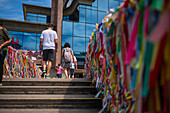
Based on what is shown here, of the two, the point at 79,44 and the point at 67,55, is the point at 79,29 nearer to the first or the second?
the point at 79,44

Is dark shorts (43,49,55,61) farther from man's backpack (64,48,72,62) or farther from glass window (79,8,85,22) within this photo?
glass window (79,8,85,22)

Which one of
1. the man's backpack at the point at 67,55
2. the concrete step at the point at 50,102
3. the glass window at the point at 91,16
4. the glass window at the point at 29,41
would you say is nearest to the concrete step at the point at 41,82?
the concrete step at the point at 50,102

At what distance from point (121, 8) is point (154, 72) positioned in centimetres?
74

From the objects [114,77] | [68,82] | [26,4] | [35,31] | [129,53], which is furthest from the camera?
[26,4]

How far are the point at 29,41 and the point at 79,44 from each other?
267 inches

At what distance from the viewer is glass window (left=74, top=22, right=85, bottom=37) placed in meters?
22.9

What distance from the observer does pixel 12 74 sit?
578cm

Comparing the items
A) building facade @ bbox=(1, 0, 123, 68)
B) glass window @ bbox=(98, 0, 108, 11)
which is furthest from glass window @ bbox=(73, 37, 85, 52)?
glass window @ bbox=(98, 0, 108, 11)

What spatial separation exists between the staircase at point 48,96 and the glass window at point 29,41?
19481 mm

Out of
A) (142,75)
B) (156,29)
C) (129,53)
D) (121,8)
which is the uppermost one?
(121,8)

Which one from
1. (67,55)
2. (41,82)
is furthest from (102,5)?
(41,82)

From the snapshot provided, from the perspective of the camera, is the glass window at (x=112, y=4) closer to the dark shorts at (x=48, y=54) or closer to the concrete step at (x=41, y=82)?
the dark shorts at (x=48, y=54)

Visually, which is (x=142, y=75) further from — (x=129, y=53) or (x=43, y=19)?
(x=43, y=19)

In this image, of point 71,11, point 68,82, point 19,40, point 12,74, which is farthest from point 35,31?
point 68,82
